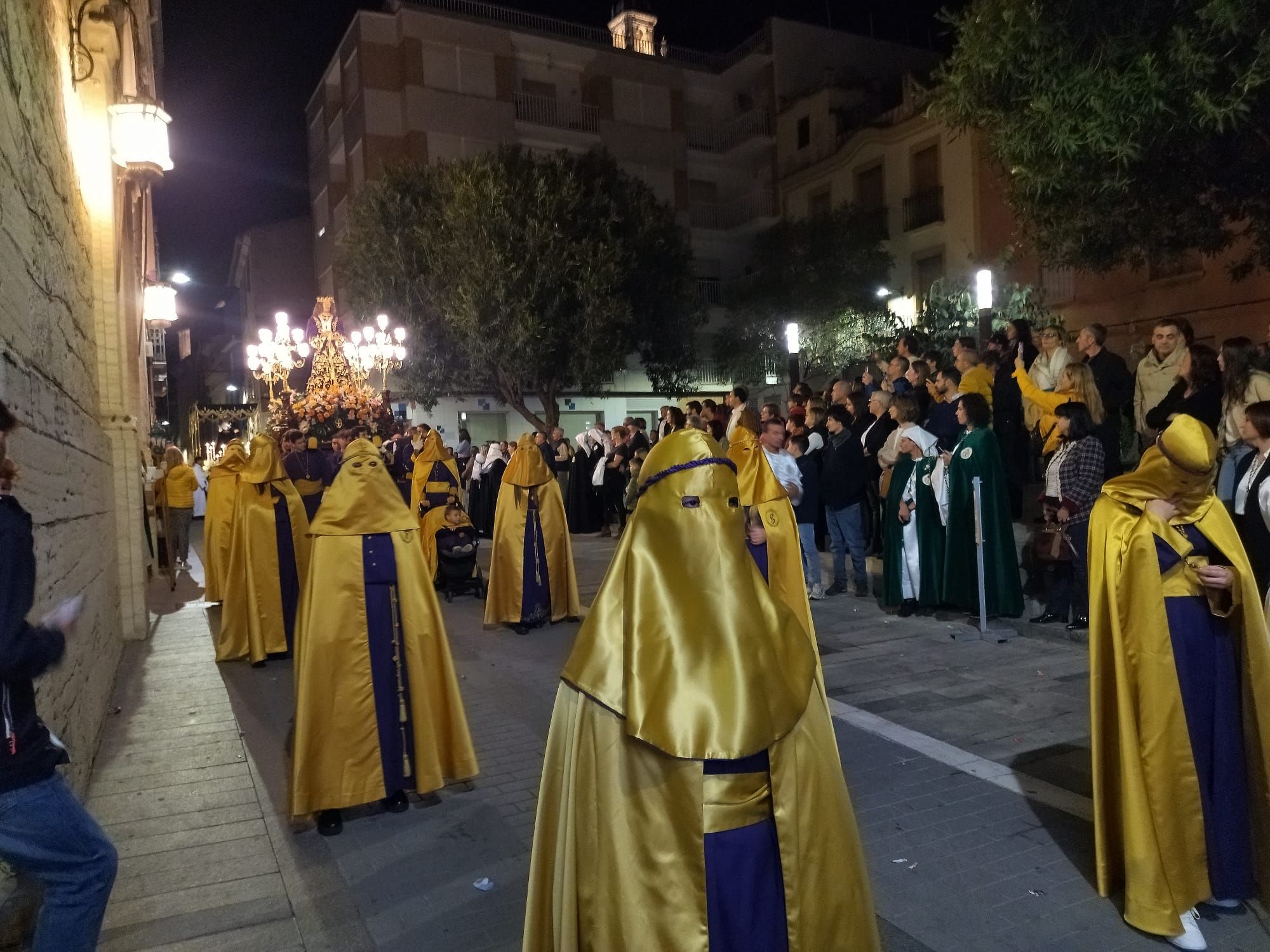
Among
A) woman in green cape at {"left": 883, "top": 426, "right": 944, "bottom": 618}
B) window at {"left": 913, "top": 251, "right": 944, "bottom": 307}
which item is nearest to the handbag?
woman in green cape at {"left": 883, "top": 426, "right": 944, "bottom": 618}

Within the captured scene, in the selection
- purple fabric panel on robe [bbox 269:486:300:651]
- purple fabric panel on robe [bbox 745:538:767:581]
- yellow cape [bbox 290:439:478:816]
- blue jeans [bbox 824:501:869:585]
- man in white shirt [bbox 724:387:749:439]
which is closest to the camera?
yellow cape [bbox 290:439:478:816]

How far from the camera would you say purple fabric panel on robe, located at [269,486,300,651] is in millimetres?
9102

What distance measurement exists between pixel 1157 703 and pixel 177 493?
47.8 feet

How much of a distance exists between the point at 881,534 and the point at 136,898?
8.98 m

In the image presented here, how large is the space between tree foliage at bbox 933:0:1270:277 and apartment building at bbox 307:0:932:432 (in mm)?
23206

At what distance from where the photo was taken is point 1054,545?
319 inches

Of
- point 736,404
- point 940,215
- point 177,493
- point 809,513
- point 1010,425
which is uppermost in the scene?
point 940,215

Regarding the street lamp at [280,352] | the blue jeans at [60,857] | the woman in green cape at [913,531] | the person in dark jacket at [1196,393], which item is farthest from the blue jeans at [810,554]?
the street lamp at [280,352]

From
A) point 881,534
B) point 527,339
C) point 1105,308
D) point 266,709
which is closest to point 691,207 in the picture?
point 527,339

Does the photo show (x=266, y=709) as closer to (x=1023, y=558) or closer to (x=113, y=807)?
(x=113, y=807)

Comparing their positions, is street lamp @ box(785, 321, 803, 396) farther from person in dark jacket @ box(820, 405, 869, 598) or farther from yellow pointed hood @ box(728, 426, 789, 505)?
yellow pointed hood @ box(728, 426, 789, 505)

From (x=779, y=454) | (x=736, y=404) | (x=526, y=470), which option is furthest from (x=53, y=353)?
(x=736, y=404)

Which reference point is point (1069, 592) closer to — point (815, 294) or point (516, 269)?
point (516, 269)

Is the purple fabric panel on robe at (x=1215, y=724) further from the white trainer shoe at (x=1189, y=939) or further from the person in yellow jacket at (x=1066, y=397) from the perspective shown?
the person in yellow jacket at (x=1066, y=397)
